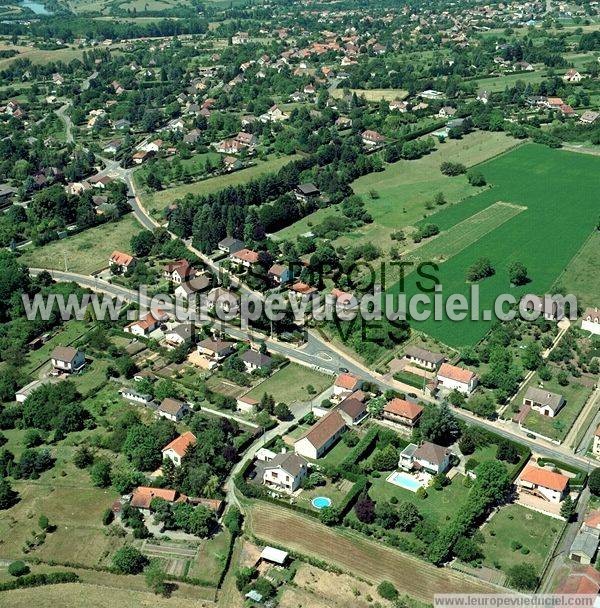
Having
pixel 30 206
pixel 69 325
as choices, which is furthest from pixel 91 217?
pixel 69 325

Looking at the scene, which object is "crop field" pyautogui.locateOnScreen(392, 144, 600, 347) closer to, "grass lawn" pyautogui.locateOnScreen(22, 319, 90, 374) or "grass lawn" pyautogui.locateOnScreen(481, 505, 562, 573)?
"grass lawn" pyautogui.locateOnScreen(481, 505, 562, 573)

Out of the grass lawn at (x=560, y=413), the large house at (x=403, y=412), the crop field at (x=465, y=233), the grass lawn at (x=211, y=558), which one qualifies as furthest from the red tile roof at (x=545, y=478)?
the crop field at (x=465, y=233)

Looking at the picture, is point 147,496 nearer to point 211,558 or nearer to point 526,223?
point 211,558

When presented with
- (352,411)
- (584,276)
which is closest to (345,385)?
(352,411)

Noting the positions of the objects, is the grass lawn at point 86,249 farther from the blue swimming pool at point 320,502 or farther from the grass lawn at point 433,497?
the grass lawn at point 433,497

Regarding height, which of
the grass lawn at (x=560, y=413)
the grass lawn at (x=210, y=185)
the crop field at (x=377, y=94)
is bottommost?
the grass lawn at (x=560, y=413)

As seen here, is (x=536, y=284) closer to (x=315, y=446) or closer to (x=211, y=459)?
(x=315, y=446)
